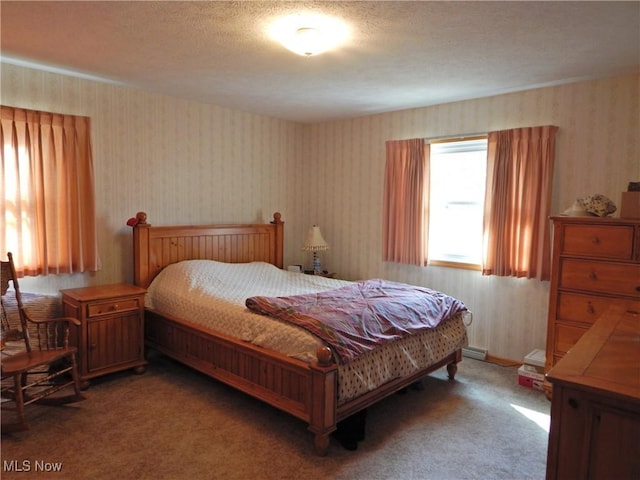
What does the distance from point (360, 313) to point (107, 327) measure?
204cm

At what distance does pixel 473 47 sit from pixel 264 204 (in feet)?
10.0

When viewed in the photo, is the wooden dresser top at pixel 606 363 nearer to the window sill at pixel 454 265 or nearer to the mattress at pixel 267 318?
the mattress at pixel 267 318

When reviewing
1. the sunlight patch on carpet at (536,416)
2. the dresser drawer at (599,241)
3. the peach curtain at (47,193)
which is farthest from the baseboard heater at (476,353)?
the peach curtain at (47,193)

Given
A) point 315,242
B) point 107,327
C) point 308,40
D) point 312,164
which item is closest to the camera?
point 308,40

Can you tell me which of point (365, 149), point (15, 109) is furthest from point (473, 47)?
point (15, 109)

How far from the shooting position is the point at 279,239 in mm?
5023

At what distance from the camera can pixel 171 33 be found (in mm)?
2586

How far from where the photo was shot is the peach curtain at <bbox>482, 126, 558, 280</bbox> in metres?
3.61

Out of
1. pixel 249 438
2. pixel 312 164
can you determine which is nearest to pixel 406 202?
pixel 312 164

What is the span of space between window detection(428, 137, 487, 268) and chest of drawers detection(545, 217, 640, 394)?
102cm

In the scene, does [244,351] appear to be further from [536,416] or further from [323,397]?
[536,416]

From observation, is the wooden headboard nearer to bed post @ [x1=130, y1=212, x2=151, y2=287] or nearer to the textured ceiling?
bed post @ [x1=130, y1=212, x2=151, y2=287]

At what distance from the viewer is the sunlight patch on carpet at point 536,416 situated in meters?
2.81

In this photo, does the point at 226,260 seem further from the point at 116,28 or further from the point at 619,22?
the point at 619,22
